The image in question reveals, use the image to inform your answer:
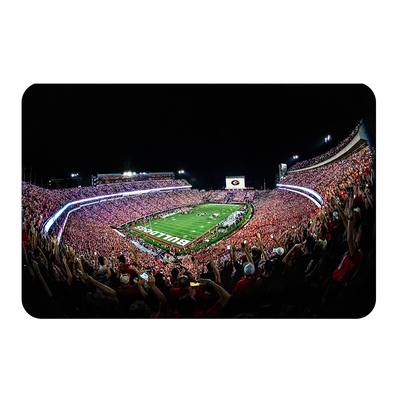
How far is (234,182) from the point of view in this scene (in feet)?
11.9

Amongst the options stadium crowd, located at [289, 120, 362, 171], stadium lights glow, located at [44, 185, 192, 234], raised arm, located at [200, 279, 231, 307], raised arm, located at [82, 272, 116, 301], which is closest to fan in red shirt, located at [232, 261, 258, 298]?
raised arm, located at [200, 279, 231, 307]

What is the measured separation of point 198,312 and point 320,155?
3505 mm

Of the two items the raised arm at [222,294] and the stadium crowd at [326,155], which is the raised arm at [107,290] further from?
the stadium crowd at [326,155]

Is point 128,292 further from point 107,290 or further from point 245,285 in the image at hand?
point 245,285

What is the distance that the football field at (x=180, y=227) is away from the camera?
8.59m

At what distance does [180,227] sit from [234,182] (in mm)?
8592

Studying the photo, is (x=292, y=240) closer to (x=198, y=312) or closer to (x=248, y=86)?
(x=198, y=312)

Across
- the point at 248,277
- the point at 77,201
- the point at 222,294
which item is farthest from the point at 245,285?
the point at 77,201

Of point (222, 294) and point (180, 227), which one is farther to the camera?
point (180, 227)

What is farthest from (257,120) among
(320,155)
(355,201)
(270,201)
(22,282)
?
(22,282)

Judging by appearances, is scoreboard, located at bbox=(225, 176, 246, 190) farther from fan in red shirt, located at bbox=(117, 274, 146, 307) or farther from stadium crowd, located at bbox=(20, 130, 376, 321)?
fan in red shirt, located at bbox=(117, 274, 146, 307)

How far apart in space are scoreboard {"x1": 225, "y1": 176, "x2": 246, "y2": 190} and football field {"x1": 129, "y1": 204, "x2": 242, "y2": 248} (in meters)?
3.07

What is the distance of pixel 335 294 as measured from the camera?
7.56ft

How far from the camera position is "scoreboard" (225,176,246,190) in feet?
11.7
